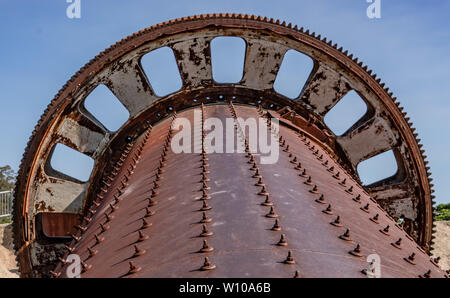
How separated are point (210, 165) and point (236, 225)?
1.42 meters

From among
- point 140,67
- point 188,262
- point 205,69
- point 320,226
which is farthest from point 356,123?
point 188,262

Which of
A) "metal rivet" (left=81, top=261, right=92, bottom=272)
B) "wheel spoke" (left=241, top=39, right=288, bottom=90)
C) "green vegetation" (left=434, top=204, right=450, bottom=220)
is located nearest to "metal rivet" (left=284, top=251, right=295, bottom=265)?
"metal rivet" (left=81, top=261, right=92, bottom=272)

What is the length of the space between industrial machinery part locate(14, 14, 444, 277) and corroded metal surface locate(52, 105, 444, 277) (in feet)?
0.06

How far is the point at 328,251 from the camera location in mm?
2846

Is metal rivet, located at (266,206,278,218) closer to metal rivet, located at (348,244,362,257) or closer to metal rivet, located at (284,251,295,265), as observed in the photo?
metal rivet, located at (348,244,362,257)

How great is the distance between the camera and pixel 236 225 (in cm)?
308

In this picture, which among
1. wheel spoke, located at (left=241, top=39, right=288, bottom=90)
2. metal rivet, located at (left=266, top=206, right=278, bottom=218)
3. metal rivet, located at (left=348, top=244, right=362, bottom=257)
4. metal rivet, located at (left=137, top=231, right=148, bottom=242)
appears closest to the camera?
metal rivet, located at (left=348, top=244, right=362, bottom=257)

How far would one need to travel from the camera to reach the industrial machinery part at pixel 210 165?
3.51 m

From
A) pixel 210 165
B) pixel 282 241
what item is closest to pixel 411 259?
pixel 282 241

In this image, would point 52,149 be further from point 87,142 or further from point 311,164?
point 311,164

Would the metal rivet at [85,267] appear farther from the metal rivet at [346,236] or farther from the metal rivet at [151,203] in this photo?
the metal rivet at [346,236]

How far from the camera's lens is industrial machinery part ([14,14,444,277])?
351cm

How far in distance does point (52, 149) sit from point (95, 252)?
4974 mm

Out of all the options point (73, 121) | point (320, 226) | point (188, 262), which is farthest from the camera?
point (73, 121)
